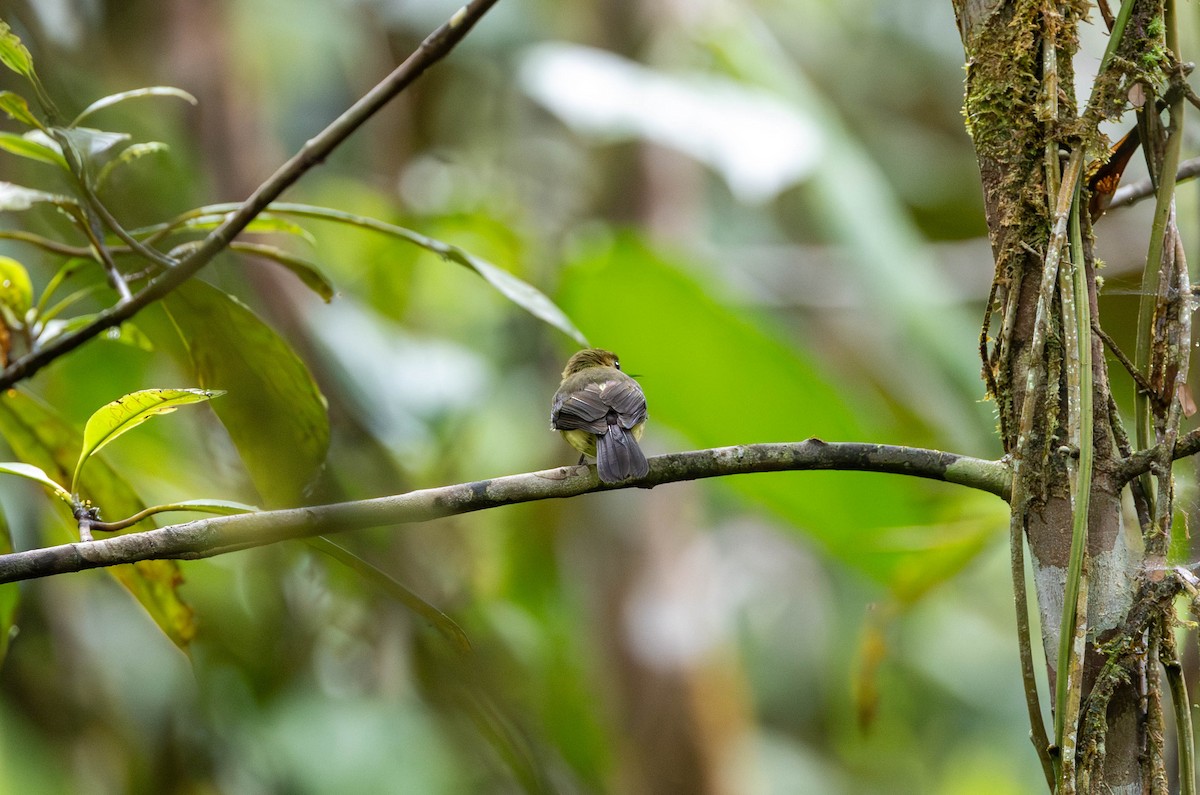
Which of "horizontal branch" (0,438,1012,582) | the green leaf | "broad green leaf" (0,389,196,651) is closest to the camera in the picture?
"horizontal branch" (0,438,1012,582)

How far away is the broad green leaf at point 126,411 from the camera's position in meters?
1.22

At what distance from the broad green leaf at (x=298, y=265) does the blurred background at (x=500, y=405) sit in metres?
0.19

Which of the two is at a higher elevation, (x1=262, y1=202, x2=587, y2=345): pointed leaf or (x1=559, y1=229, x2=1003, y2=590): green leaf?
(x1=559, y1=229, x2=1003, y2=590): green leaf

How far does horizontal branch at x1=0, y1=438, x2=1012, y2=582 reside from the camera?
1033 millimetres

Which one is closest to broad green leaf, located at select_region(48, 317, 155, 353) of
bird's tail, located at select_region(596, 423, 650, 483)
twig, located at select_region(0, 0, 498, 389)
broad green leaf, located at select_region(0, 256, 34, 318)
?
broad green leaf, located at select_region(0, 256, 34, 318)

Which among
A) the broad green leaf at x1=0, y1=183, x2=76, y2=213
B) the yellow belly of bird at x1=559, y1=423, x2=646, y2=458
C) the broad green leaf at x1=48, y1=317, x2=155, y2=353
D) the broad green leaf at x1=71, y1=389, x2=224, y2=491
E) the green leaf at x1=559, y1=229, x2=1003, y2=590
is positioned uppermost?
the green leaf at x1=559, y1=229, x2=1003, y2=590

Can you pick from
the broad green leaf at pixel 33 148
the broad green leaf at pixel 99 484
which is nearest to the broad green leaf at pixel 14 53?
the broad green leaf at pixel 33 148

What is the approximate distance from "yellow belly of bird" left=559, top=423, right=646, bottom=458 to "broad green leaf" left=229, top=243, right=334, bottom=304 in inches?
32.2

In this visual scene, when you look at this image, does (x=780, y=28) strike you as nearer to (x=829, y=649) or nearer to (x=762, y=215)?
(x=762, y=215)

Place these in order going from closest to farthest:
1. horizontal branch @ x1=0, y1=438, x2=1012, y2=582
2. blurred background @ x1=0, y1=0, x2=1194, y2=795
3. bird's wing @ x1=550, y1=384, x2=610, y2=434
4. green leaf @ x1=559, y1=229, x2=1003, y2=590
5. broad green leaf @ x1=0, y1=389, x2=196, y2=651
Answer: horizontal branch @ x1=0, y1=438, x2=1012, y2=582 → broad green leaf @ x1=0, y1=389, x2=196, y2=651 → bird's wing @ x1=550, y1=384, x2=610, y2=434 → blurred background @ x1=0, y1=0, x2=1194, y2=795 → green leaf @ x1=559, y1=229, x2=1003, y2=590

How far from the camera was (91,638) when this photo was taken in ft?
12.9

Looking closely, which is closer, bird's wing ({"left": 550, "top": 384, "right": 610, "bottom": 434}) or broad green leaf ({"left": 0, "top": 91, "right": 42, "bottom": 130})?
broad green leaf ({"left": 0, "top": 91, "right": 42, "bottom": 130})

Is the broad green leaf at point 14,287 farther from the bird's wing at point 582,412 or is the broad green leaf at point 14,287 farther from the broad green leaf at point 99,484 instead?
the bird's wing at point 582,412

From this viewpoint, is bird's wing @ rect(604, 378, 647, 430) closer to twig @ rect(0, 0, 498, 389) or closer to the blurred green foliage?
the blurred green foliage
